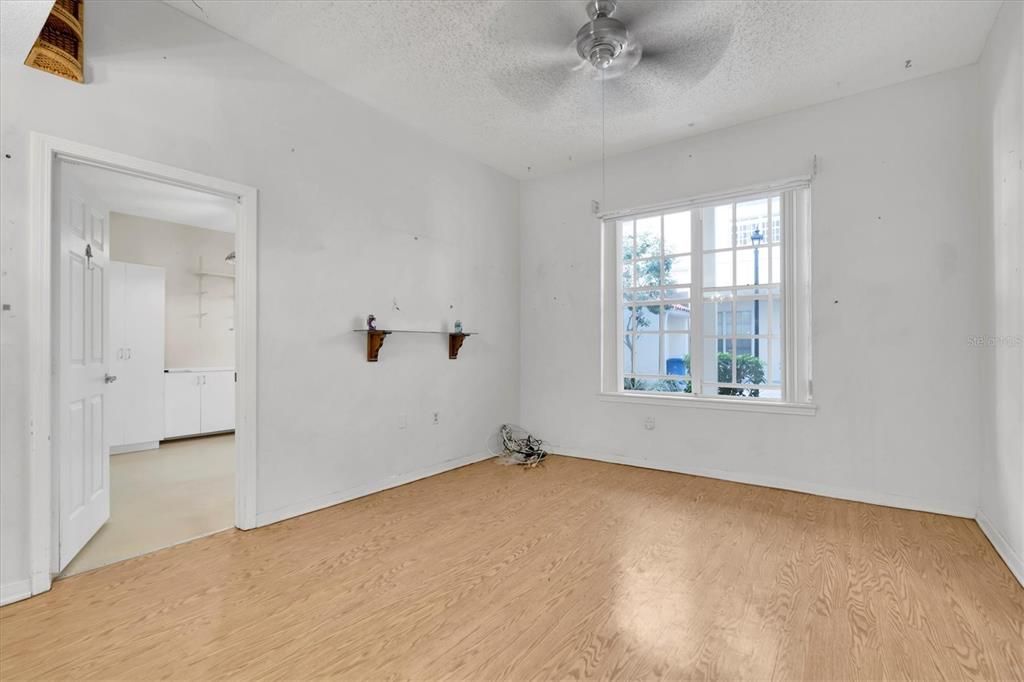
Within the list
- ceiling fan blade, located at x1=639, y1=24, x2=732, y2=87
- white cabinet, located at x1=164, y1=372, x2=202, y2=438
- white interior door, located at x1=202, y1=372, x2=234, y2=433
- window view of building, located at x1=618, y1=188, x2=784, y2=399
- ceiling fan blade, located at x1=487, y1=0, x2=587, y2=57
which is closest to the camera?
ceiling fan blade, located at x1=487, y1=0, x2=587, y2=57

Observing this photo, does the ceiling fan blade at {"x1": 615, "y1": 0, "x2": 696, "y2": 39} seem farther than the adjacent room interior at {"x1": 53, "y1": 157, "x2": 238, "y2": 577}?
No

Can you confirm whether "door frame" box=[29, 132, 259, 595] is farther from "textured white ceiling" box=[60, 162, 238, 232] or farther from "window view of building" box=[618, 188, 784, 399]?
"window view of building" box=[618, 188, 784, 399]

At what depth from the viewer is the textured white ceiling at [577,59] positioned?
2617 mm

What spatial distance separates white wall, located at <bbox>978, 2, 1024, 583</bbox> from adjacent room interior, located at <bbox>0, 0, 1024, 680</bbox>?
0.04 m

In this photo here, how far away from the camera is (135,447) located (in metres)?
5.23

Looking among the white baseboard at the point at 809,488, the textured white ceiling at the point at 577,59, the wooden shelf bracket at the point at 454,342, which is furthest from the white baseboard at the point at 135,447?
the white baseboard at the point at 809,488

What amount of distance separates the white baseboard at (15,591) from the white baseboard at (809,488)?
3.94 m

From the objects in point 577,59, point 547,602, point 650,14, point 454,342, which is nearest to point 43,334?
point 547,602

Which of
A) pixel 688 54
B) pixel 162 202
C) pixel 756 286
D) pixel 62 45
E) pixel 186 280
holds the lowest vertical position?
pixel 756 286

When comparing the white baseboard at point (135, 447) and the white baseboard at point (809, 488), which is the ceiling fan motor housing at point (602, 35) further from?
the white baseboard at point (135, 447)

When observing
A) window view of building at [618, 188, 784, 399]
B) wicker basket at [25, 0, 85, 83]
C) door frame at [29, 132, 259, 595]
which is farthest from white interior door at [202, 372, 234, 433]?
window view of building at [618, 188, 784, 399]

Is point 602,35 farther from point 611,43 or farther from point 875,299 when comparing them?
point 875,299

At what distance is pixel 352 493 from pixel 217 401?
3591 mm

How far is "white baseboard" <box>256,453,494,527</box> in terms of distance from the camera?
3062mm
